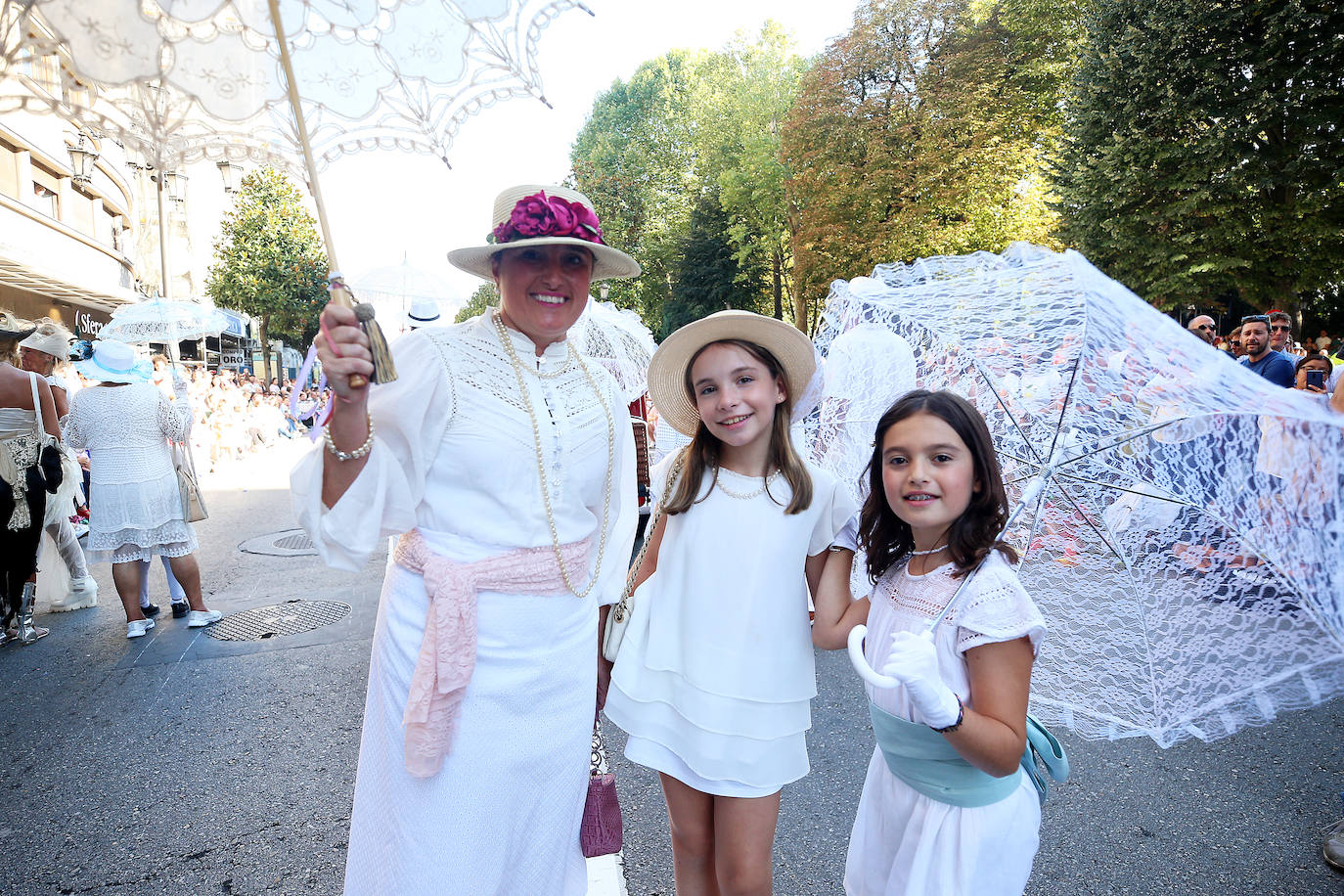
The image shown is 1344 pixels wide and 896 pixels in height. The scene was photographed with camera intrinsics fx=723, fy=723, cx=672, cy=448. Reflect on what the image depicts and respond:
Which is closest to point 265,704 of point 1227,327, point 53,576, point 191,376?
point 53,576

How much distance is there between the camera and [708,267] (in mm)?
29094

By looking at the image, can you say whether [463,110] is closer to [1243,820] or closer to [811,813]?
[811,813]

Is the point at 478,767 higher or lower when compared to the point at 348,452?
lower

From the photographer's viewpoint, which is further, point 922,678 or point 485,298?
point 485,298

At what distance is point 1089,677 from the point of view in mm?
1771

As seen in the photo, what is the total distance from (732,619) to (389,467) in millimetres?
915

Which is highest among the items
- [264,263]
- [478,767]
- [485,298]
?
[264,263]

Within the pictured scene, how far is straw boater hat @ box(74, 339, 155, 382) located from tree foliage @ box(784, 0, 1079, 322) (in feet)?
55.1

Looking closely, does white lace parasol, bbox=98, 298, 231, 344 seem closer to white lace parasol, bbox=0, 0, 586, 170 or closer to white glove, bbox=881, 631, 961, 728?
white lace parasol, bbox=0, 0, 586, 170

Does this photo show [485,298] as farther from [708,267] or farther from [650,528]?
[650,528]

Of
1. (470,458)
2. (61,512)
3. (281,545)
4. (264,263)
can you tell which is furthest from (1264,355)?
(264,263)

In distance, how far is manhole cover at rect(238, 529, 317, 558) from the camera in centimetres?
739

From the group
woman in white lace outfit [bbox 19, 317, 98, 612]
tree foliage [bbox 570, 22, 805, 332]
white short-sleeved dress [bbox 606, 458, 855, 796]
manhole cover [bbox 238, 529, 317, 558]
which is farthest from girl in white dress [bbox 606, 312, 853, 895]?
tree foliage [bbox 570, 22, 805, 332]

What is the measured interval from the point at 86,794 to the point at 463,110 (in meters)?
3.43
